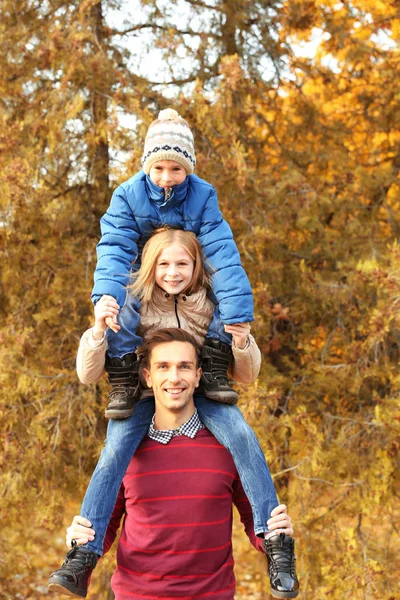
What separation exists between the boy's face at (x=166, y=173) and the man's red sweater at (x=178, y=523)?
3.13ft

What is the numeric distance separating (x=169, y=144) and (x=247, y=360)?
2.84 ft

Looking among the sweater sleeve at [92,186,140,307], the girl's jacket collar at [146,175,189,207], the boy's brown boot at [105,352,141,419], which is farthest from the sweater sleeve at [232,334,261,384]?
the girl's jacket collar at [146,175,189,207]

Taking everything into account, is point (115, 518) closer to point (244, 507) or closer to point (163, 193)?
point (244, 507)

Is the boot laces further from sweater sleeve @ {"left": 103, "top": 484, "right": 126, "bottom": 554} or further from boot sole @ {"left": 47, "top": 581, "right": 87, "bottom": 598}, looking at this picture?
sweater sleeve @ {"left": 103, "top": 484, "right": 126, "bottom": 554}

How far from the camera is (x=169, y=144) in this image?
277 cm

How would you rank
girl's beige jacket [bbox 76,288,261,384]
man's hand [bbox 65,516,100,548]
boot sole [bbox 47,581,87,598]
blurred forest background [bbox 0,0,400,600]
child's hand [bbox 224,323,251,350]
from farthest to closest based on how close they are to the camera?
blurred forest background [bbox 0,0,400,600], girl's beige jacket [bbox 76,288,261,384], child's hand [bbox 224,323,251,350], man's hand [bbox 65,516,100,548], boot sole [bbox 47,581,87,598]

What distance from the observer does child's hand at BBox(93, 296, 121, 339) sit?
258 cm

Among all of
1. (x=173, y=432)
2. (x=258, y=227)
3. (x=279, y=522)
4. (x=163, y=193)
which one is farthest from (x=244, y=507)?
(x=258, y=227)

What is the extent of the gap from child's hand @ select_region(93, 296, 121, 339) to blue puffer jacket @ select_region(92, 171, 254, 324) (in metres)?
0.07

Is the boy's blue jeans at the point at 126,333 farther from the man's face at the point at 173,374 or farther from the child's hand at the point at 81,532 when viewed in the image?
the child's hand at the point at 81,532

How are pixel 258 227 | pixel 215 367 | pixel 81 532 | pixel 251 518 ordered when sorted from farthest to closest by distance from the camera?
1. pixel 258 227
2. pixel 251 518
3. pixel 215 367
4. pixel 81 532

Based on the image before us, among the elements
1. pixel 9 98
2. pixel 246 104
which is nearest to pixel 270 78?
pixel 246 104

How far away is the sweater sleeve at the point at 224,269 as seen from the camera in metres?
2.71

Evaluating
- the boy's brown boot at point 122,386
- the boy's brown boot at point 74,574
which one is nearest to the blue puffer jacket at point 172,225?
the boy's brown boot at point 122,386
